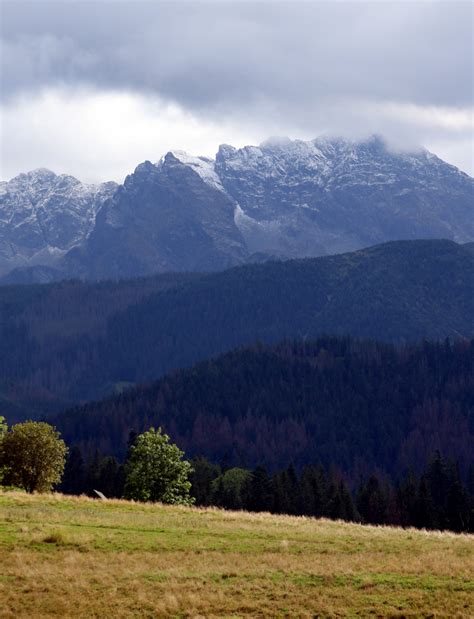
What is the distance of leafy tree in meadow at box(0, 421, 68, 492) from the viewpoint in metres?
91.0

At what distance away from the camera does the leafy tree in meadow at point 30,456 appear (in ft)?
299

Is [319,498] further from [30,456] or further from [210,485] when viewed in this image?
[30,456]

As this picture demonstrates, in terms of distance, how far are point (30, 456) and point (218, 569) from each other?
47.9 m

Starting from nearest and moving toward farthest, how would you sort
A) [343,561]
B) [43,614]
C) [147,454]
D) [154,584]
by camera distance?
[43,614]
[154,584]
[343,561]
[147,454]

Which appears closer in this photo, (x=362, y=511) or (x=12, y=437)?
(x=12, y=437)

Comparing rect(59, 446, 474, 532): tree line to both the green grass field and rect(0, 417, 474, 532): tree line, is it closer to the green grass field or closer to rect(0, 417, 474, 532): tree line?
rect(0, 417, 474, 532): tree line

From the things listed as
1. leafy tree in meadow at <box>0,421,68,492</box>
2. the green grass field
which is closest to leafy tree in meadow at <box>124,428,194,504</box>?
leafy tree in meadow at <box>0,421,68,492</box>

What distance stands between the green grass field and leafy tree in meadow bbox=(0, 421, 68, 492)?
29.6 m

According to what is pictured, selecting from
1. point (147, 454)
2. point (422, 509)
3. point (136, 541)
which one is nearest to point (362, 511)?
point (422, 509)

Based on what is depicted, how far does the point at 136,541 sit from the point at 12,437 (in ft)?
136

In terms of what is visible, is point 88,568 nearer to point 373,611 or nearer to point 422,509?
point 373,611

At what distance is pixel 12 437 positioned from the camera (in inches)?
3588

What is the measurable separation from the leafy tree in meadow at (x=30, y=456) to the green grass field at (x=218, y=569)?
1166 inches

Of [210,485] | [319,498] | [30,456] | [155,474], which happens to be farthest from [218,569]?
[210,485]
